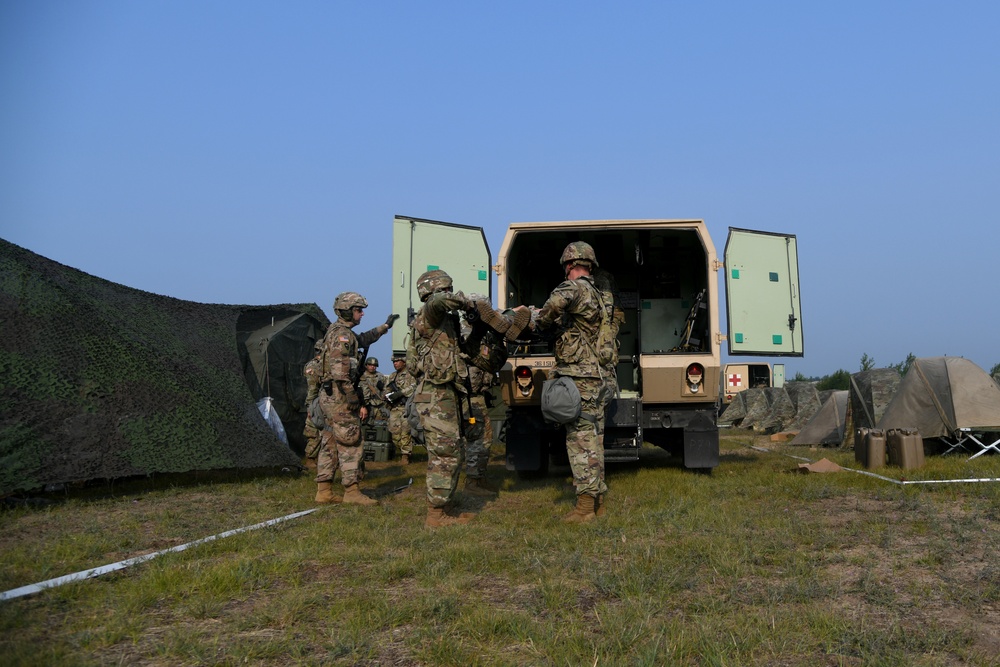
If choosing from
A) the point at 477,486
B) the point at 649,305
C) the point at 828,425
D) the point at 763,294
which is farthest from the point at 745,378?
the point at 477,486

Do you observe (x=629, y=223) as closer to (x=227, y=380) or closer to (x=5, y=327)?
(x=227, y=380)

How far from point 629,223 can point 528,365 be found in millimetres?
1745

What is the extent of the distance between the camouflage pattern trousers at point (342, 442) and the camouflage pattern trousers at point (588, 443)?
2262 mm

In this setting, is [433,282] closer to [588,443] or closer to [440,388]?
[440,388]

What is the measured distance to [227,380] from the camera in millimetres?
8805

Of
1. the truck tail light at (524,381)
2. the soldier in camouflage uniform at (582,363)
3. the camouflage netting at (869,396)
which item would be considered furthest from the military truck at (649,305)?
the camouflage netting at (869,396)

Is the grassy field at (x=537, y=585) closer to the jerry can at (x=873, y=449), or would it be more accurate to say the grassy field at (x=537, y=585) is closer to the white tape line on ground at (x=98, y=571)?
the white tape line on ground at (x=98, y=571)

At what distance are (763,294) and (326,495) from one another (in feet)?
17.0

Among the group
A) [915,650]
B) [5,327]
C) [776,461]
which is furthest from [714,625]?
[776,461]

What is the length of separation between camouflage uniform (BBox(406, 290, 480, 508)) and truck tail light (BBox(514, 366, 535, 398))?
5.04 ft

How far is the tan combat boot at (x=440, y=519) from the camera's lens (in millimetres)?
5172

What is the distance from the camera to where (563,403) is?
17.1 feet

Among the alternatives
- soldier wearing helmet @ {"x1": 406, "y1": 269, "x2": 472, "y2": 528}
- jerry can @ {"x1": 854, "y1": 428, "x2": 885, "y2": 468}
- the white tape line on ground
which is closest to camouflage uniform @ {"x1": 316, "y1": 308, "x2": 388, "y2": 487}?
soldier wearing helmet @ {"x1": 406, "y1": 269, "x2": 472, "y2": 528}

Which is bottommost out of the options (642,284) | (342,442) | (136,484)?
(136,484)
